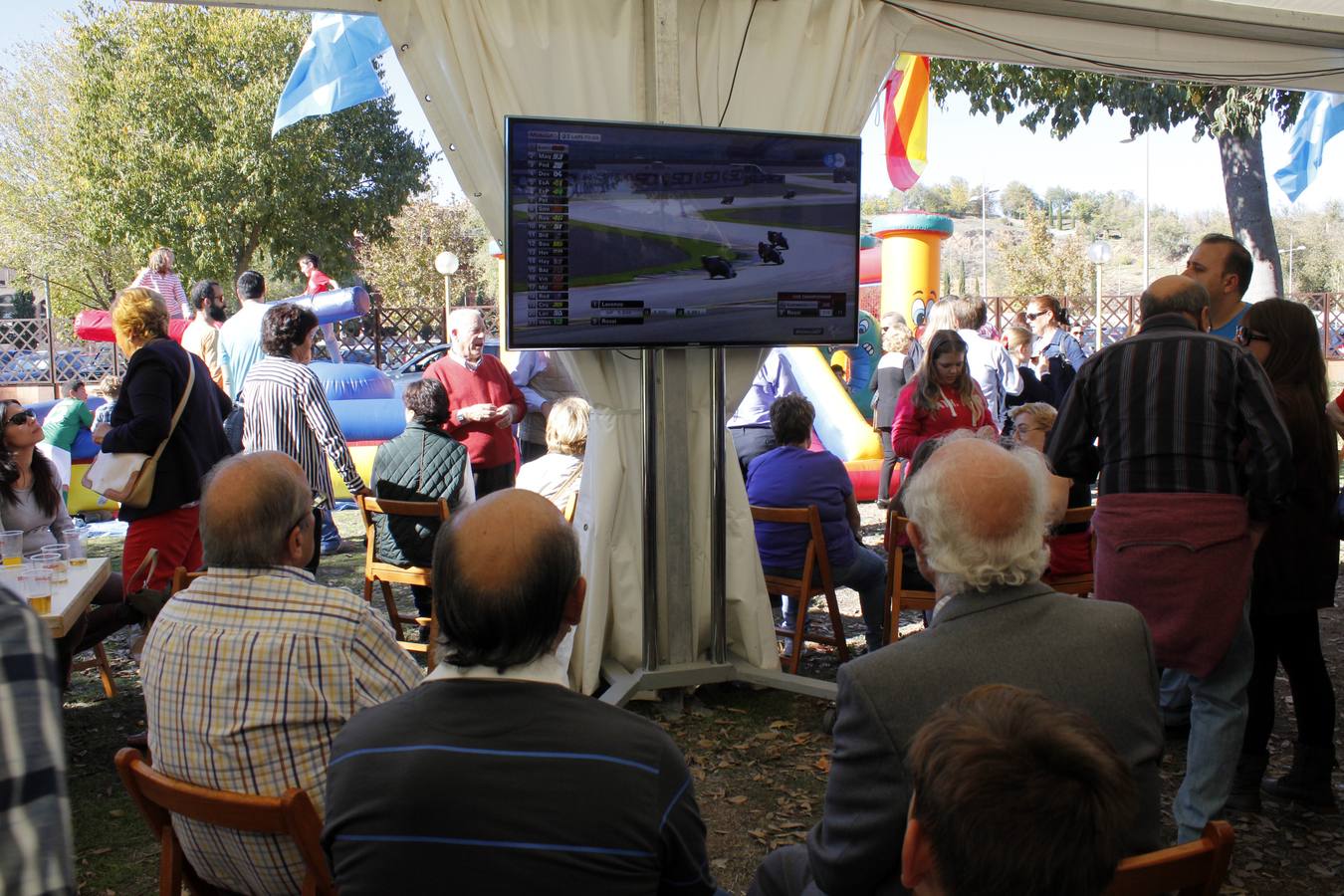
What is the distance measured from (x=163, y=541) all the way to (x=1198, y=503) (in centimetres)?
369

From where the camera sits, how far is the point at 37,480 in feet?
15.3

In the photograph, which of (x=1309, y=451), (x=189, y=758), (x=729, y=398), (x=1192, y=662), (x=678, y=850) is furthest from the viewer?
(x=729, y=398)

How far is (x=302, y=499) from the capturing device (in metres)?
2.36

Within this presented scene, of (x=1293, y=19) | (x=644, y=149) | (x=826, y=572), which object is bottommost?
(x=826, y=572)

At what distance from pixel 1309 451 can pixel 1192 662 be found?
83 centimetres

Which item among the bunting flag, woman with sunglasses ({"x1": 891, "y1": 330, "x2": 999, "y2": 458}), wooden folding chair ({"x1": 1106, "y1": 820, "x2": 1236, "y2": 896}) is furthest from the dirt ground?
the bunting flag

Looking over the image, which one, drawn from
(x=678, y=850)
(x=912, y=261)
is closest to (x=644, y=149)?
(x=678, y=850)

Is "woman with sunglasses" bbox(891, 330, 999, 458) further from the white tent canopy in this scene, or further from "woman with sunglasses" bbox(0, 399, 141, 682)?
"woman with sunglasses" bbox(0, 399, 141, 682)

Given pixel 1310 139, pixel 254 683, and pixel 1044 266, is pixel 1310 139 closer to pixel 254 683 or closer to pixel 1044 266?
pixel 254 683

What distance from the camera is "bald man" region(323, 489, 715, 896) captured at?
4.81 feet

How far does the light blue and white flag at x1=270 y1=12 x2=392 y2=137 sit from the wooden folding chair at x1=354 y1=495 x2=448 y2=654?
6.07ft

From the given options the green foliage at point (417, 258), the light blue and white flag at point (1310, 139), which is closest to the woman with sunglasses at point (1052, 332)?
the light blue and white flag at point (1310, 139)

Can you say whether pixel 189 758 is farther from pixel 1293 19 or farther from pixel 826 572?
pixel 1293 19

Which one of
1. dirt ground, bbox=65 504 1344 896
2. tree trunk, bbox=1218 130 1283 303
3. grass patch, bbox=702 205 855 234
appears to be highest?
tree trunk, bbox=1218 130 1283 303
